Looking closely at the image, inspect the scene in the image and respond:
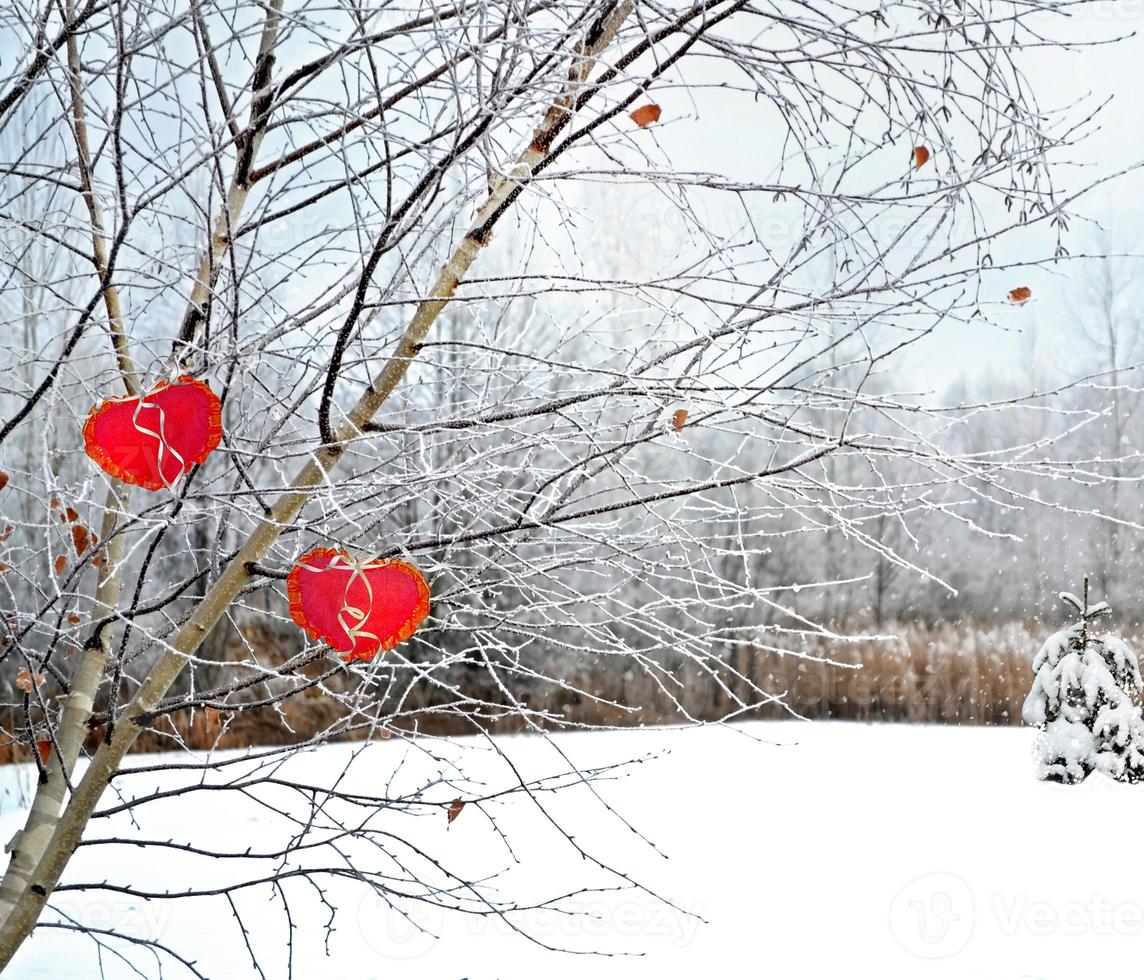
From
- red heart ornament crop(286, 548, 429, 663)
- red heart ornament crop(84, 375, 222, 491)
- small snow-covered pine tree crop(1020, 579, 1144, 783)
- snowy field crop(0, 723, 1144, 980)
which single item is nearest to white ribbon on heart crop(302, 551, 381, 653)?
red heart ornament crop(286, 548, 429, 663)

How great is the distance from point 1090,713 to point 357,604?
25.3 ft

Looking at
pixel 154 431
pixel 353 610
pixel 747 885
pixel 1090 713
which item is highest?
pixel 154 431

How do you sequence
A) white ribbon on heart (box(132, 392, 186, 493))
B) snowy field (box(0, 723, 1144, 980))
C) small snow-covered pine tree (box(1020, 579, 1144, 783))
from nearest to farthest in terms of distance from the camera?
white ribbon on heart (box(132, 392, 186, 493)) < snowy field (box(0, 723, 1144, 980)) < small snow-covered pine tree (box(1020, 579, 1144, 783))

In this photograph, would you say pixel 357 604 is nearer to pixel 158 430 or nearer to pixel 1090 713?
pixel 158 430

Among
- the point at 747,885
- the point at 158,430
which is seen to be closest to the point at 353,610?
the point at 158,430

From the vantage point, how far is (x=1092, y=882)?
544 cm

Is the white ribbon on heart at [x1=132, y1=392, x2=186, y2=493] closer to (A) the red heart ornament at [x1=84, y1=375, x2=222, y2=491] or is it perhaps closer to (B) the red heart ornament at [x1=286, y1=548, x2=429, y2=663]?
(A) the red heart ornament at [x1=84, y1=375, x2=222, y2=491]

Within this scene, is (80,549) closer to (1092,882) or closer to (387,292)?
(387,292)

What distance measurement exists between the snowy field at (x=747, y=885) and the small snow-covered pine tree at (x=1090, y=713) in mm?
209

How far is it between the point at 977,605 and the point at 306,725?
10.6 m

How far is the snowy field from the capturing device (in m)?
4.26

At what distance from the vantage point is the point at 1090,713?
308 inches

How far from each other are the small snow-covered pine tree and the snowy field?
21 centimetres

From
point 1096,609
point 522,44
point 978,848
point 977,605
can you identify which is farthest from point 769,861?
point 977,605
